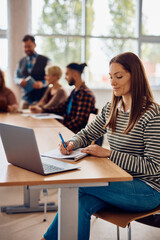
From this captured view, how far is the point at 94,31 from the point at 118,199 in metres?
5.10

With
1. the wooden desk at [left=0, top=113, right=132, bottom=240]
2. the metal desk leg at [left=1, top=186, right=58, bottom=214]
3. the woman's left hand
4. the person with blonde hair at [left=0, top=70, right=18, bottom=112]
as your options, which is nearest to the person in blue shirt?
the person with blonde hair at [left=0, top=70, right=18, bottom=112]

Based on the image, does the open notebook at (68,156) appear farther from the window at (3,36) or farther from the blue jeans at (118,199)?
the window at (3,36)

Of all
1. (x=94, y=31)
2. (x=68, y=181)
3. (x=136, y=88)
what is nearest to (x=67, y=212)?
(x=68, y=181)

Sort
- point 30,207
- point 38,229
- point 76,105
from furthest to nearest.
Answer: point 76,105
point 30,207
point 38,229

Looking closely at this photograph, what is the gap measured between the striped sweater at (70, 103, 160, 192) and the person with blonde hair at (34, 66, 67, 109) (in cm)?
203

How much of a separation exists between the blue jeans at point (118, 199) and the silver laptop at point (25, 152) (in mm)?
205

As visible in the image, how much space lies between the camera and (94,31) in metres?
6.18

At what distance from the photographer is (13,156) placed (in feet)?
4.81

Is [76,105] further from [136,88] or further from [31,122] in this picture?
[136,88]

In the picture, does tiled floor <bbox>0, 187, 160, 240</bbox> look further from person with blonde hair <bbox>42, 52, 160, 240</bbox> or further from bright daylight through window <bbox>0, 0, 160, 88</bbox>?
bright daylight through window <bbox>0, 0, 160, 88</bbox>

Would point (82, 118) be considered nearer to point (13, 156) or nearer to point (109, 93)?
point (13, 156)

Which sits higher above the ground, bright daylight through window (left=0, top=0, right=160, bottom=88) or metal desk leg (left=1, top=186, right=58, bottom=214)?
bright daylight through window (left=0, top=0, right=160, bottom=88)

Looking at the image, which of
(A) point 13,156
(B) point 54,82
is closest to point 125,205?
(A) point 13,156

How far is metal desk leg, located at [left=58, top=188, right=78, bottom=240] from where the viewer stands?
1.35 m
